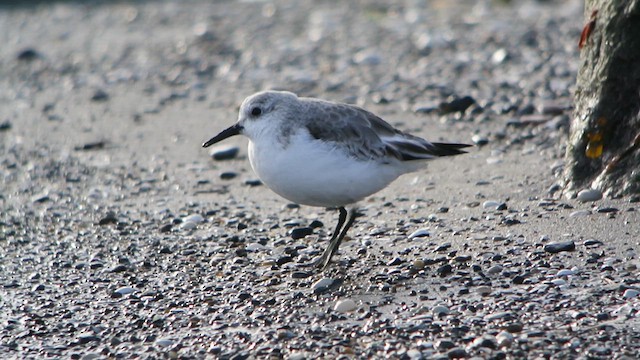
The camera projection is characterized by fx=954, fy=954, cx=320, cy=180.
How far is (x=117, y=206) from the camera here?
306 inches

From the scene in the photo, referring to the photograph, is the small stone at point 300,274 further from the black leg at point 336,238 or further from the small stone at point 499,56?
the small stone at point 499,56

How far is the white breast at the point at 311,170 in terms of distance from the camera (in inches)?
221

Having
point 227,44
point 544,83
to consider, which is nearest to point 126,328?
point 544,83

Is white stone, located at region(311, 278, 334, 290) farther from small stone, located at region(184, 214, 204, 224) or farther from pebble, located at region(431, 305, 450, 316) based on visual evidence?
small stone, located at region(184, 214, 204, 224)

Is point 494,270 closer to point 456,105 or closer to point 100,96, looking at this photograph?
point 456,105

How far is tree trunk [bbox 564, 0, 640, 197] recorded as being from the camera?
247 inches

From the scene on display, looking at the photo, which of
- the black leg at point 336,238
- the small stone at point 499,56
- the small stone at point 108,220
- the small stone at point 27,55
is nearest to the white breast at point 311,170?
the black leg at point 336,238

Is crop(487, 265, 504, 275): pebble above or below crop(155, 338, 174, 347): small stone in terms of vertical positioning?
above

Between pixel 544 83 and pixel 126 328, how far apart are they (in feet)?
20.2

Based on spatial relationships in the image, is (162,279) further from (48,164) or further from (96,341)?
(48,164)

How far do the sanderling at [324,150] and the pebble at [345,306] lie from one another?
700 mm

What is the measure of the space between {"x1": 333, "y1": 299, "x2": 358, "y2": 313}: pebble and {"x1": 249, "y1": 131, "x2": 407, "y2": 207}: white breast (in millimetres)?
724

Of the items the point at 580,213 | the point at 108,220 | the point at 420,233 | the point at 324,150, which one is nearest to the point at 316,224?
the point at 420,233

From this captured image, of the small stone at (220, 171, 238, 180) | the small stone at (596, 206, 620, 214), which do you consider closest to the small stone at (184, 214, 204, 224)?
the small stone at (220, 171, 238, 180)
